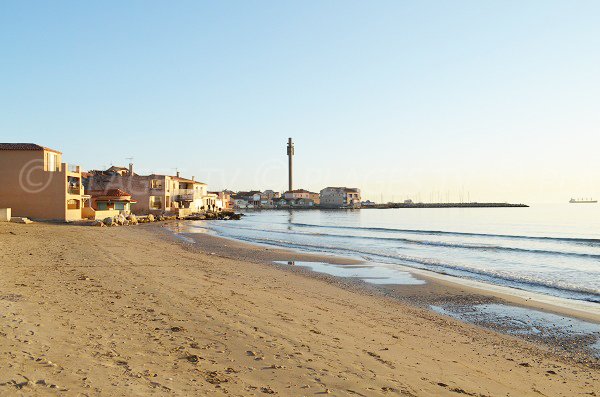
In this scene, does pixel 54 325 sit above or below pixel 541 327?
above

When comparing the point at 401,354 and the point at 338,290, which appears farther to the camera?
the point at 338,290

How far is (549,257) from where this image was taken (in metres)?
27.6

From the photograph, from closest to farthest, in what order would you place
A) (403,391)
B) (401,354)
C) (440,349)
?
(403,391) → (401,354) → (440,349)

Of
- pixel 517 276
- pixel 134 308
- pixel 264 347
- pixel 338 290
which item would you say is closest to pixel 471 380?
pixel 264 347

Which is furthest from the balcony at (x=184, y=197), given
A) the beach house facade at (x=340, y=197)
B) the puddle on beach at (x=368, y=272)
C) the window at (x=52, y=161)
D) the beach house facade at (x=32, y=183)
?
the beach house facade at (x=340, y=197)

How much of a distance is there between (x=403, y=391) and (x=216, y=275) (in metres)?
10.6

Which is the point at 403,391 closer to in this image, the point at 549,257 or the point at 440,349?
the point at 440,349

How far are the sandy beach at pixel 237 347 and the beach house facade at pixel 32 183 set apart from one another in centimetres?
3298

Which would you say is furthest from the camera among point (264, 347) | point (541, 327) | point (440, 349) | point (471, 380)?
point (541, 327)

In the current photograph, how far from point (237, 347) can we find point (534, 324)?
26.2 feet

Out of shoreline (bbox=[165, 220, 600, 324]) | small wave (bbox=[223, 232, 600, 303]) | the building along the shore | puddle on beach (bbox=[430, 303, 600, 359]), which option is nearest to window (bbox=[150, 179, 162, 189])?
the building along the shore

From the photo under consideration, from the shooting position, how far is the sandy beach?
528 cm

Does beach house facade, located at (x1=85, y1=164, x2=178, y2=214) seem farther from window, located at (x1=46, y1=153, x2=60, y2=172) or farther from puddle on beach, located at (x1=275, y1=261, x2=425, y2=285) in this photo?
puddle on beach, located at (x1=275, y1=261, x2=425, y2=285)

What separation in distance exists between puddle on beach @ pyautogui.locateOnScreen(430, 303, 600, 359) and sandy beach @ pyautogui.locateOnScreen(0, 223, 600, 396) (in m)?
0.72
